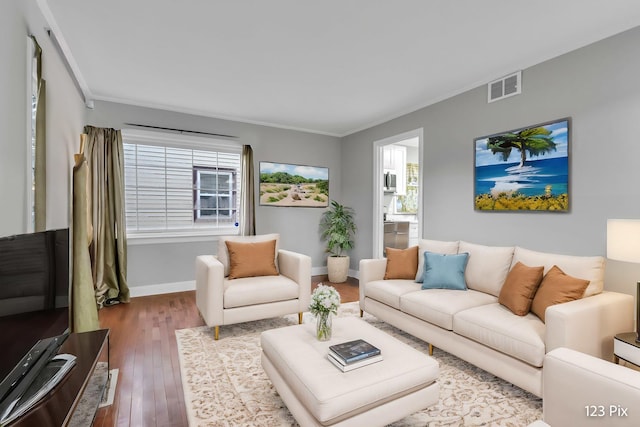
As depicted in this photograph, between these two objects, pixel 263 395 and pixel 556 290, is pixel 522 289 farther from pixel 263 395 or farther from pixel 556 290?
pixel 263 395

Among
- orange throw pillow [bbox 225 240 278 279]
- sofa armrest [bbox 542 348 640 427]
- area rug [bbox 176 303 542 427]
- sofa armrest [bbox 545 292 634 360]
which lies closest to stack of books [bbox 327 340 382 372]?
area rug [bbox 176 303 542 427]

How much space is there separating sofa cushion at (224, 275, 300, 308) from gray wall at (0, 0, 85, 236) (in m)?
1.55

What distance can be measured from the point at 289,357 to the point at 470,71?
3207mm

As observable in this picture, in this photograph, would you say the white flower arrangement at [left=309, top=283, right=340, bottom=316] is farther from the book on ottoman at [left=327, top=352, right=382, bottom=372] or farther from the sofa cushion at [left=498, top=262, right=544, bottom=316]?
the sofa cushion at [left=498, top=262, right=544, bottom=316]

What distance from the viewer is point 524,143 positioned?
3146mm

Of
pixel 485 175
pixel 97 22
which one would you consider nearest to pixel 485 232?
pixel 485 175

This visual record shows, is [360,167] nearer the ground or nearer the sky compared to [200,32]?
nearer the ground

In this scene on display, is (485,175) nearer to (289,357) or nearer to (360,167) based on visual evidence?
(360,167)

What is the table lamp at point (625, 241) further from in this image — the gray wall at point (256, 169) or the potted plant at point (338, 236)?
the gray wall at point (256, 169)

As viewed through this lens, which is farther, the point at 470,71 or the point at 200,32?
the point at 470,71

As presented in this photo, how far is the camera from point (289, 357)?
1833mm

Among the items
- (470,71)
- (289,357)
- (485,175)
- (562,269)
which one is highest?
(470,71)

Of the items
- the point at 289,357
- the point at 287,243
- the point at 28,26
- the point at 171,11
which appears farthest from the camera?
the point at 287,243

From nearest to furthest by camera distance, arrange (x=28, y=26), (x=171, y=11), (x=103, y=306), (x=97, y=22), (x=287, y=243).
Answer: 1. (x=28, y=26)
2. (x=171, y=11)
3. (x=97, y=22)
4. (x=103, y=306)
5. (x=287, y=243)
